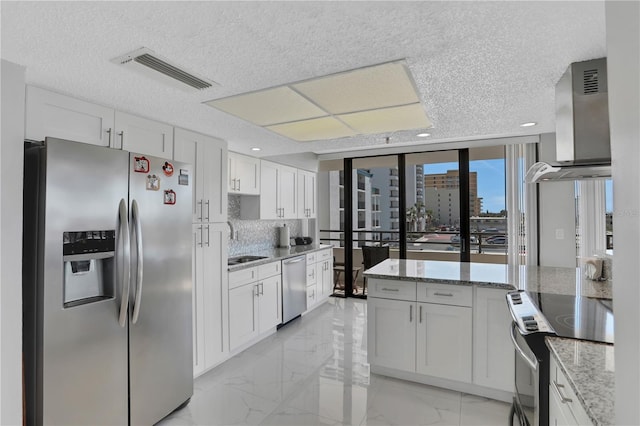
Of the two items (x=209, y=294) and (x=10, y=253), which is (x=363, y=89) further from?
(x=209, y=294)

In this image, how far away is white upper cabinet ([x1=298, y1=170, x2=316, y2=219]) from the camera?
5.17m

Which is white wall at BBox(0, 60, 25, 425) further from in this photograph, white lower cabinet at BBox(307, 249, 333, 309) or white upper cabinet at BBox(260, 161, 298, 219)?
white lower cabinet at BBox(307, 249, 333, 309)

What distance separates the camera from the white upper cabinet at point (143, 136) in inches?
90.8

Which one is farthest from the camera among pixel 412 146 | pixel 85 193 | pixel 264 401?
pixel 412 146

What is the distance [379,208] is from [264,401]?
3646 millimetres

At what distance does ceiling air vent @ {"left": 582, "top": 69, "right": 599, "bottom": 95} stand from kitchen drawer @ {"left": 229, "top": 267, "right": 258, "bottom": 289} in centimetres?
299

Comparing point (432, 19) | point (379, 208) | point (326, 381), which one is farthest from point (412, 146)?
point (432, 19)

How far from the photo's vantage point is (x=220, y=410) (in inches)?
97.1

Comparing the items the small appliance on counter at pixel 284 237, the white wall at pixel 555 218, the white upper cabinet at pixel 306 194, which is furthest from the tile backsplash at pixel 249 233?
the white wall at pixel 555 218

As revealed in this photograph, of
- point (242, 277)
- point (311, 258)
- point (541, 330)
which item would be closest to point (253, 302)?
point (242, 277)

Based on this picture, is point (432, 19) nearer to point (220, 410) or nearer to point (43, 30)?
point (43, 30)

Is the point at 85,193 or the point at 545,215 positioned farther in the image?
the point at 545,215

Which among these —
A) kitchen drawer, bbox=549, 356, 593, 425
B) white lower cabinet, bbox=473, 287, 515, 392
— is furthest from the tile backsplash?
kitchen drawer, bbox=549, 356, 593, 425

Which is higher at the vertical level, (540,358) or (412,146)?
(412,146)
